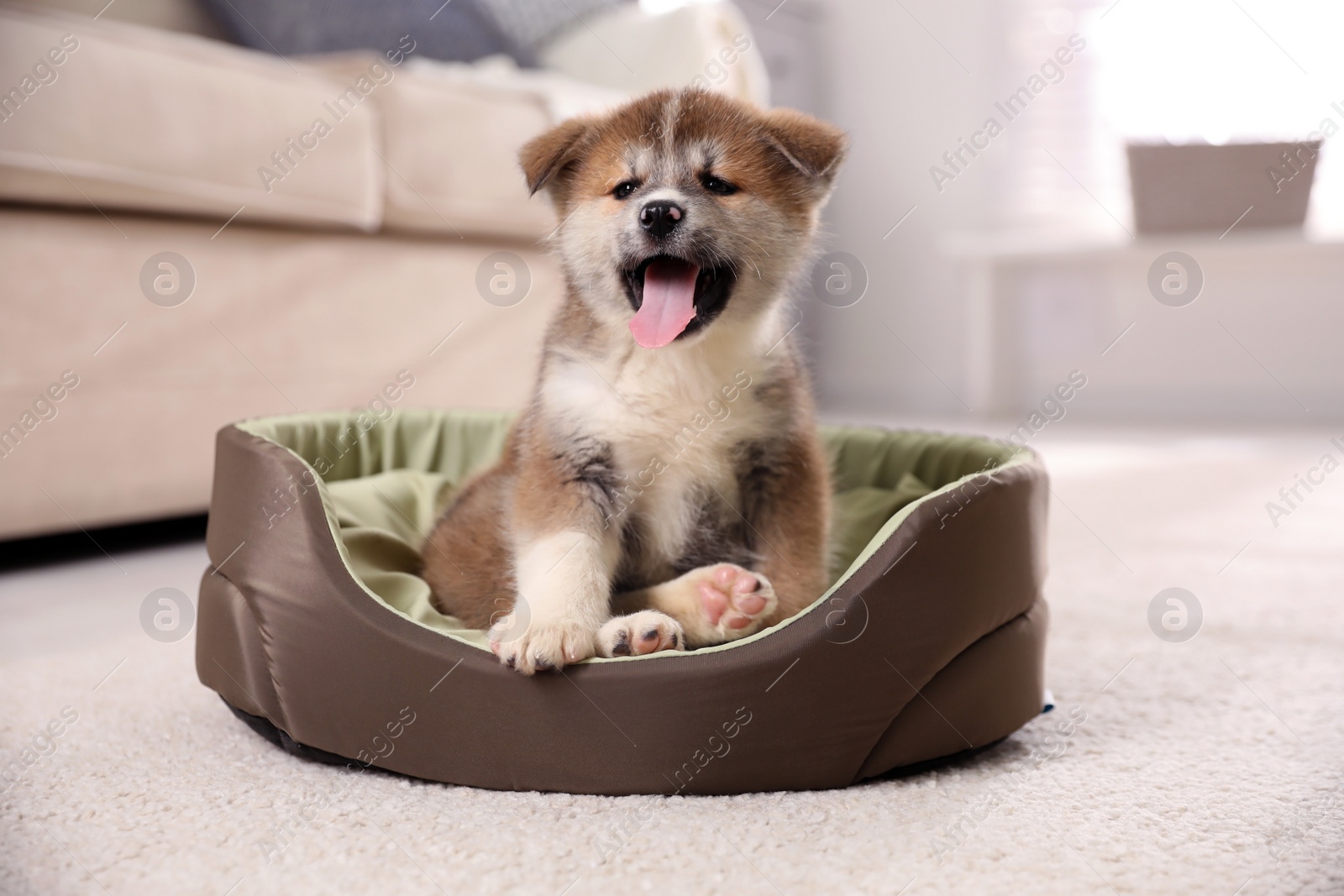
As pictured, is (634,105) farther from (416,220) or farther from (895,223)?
(895,223)

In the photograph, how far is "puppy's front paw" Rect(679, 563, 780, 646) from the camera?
128 cm

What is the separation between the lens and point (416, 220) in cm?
281

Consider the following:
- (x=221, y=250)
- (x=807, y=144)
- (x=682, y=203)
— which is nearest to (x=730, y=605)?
(x=682, y=203)

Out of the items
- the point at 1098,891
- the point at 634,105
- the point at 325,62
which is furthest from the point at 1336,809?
the point at 325,62

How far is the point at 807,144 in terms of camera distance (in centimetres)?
149

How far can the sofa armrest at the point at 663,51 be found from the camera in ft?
11.0

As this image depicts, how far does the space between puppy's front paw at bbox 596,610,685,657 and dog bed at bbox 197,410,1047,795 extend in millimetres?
55

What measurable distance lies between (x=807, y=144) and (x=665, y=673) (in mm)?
768

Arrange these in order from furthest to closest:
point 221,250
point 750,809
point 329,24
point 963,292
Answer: point 963,292 → point 329,24 → point 221,250 → point 750,809

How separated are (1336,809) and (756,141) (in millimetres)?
1049

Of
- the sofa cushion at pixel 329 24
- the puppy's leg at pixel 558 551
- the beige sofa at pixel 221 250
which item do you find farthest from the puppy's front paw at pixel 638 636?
the sofa cushion at pixel 329 24

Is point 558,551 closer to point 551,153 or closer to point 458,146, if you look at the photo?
point 551,153

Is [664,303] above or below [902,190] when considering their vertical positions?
below

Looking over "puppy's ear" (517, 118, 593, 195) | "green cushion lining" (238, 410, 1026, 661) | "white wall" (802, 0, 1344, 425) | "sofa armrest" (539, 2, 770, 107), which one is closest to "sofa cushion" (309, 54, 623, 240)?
"sofa armrest" (539, 2, 770, 107)
